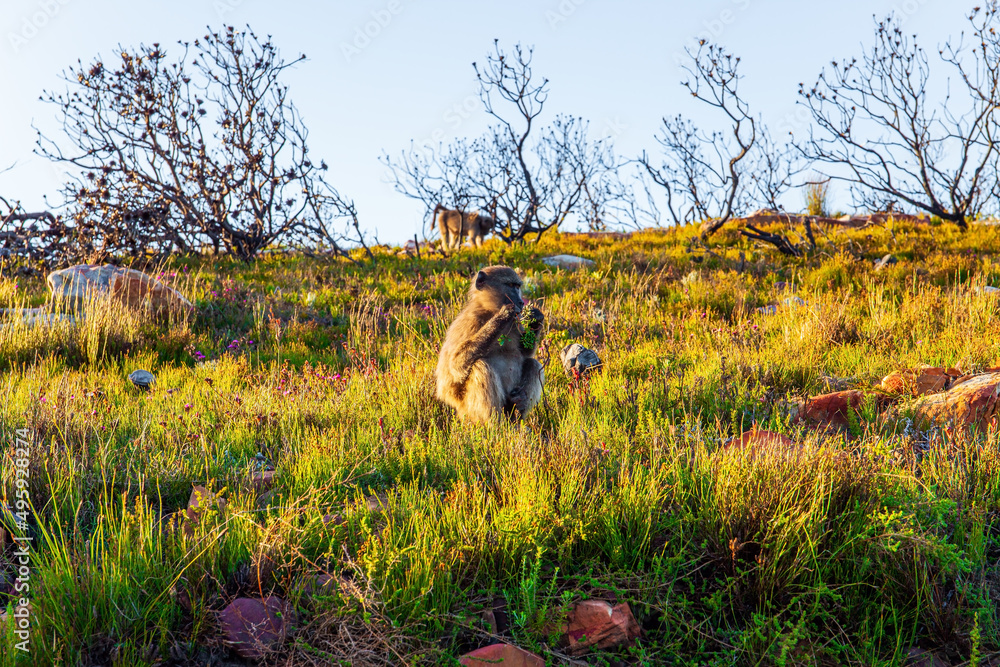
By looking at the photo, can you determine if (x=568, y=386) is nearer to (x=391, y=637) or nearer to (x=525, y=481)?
(x=525, y=481)

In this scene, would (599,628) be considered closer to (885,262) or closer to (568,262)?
(568,262)

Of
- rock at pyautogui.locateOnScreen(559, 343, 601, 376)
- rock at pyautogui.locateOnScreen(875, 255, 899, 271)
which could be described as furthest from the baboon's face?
rock at pyautogui.locateOnScreen(875, 255, 899, 271)

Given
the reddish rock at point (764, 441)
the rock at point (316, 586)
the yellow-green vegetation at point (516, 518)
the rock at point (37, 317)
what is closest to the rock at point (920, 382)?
the yellow-green vegetation at point (516, 518)

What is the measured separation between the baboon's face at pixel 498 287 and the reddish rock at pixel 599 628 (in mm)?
2844

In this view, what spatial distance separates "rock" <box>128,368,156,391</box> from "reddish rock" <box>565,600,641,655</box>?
5562 mm

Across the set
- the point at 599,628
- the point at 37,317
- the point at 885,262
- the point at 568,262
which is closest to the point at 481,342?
the point at 599,628

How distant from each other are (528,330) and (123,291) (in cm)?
674

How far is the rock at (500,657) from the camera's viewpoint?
2344 millimetres

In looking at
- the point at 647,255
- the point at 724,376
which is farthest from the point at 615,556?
the point at 647,255

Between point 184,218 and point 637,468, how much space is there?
12618mm

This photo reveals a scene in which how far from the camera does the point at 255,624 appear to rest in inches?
97.6

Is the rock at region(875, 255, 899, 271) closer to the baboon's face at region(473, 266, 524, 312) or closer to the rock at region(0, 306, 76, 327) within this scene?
the baboon's face at region(473, 266, 524, 312)

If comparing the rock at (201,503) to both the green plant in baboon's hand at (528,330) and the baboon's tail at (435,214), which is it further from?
the baboon's tail at (435,214)

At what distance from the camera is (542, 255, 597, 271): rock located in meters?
12.5
